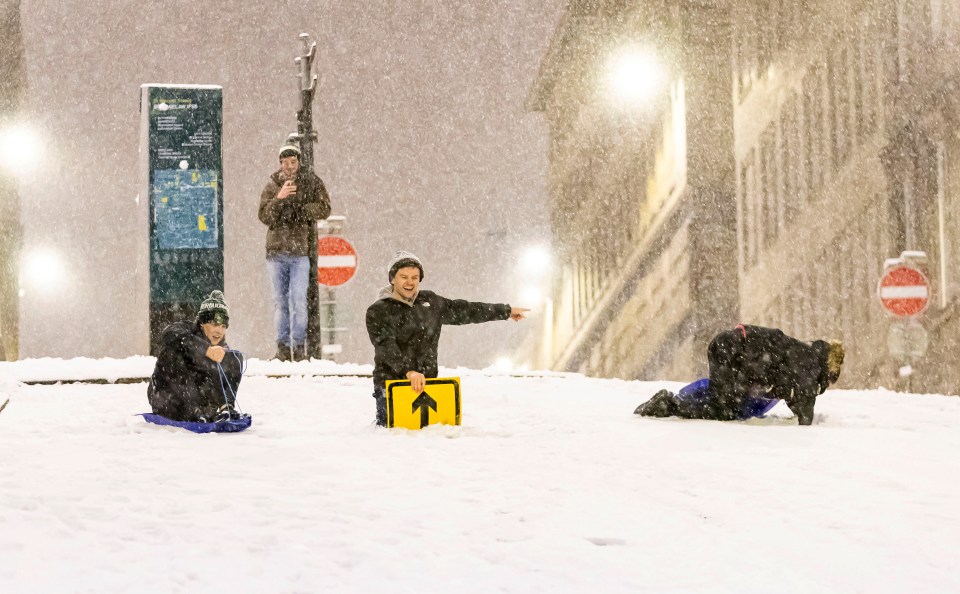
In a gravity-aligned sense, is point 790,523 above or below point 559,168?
below

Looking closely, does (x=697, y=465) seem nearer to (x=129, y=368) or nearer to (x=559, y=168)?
(x=129, y=368)

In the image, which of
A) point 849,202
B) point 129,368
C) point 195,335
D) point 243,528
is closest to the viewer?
point 243,528

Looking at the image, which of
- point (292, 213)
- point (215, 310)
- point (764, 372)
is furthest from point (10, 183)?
point (764, 372)

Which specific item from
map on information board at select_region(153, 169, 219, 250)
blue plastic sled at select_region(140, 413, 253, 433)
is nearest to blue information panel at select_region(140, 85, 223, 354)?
map on information board at select_region(153, 169, 219, 250)

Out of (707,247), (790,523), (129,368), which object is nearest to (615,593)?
(790,523)

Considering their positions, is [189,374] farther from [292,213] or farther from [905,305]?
[905,305]

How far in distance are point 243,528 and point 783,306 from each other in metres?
14.2

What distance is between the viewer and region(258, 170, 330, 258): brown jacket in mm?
12828

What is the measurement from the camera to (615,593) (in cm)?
366

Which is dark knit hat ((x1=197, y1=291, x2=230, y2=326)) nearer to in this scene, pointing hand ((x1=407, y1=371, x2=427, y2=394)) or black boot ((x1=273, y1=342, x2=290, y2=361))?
pointing hand ((x1=407, y1=371, x2=427, y2=394))

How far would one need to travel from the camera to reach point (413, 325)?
25.9 ft

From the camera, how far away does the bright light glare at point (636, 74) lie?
73.8ft

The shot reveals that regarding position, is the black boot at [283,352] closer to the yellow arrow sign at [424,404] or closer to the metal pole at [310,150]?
the metal pole at [310,150]

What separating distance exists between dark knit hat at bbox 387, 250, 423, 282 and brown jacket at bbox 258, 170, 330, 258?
5.16m
